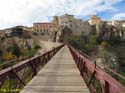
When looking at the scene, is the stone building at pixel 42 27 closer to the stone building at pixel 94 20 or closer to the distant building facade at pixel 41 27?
the distant building facade at pixel 41 27

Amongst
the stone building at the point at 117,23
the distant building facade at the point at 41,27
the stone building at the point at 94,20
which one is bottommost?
the distant building facade at the point at 41,27

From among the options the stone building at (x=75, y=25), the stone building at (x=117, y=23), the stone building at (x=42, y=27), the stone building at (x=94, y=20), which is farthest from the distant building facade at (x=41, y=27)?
the stone building at (x=117, y=23)

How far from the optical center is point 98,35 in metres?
115

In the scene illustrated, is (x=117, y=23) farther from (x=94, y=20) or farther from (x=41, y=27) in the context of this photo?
(x=41, y=27)

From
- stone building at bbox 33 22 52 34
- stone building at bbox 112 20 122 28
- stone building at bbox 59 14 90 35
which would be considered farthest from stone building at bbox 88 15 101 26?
stone building at bbox 33 22 52 34

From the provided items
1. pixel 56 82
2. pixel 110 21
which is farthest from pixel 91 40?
pixel 56 82

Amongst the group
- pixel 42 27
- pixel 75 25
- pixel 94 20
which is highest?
pixel 94 20

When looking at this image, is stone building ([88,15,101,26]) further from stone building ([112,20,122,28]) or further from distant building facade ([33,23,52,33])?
distant building facade ([33,23,52,33])

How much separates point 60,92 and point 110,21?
163 m

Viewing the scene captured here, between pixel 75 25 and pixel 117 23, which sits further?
pixel 117 23

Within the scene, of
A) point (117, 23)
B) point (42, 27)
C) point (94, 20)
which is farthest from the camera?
point (117, 23)

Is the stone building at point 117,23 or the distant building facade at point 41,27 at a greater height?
the stone building at point 117,23

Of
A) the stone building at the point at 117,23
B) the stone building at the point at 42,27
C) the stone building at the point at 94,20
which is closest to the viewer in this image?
the stone building at the point at 42,27

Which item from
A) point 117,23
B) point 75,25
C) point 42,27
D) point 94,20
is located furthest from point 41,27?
point 117,23
